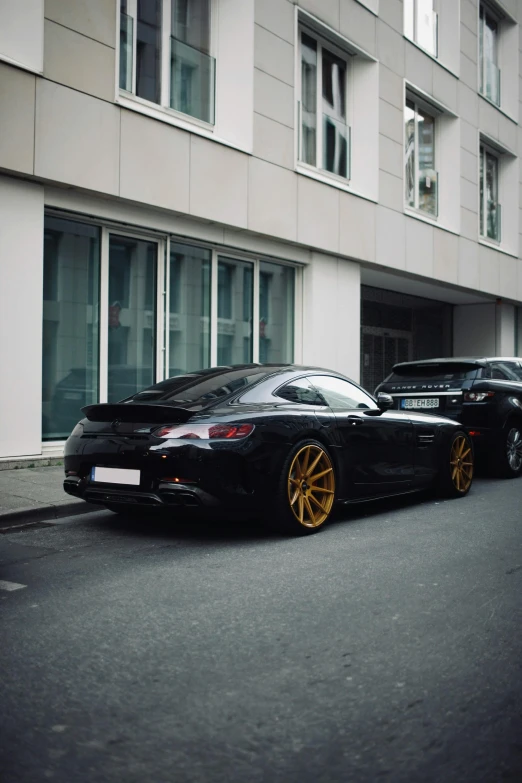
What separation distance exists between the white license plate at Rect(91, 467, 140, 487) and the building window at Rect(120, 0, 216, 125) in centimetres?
732

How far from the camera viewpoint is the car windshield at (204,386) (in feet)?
21.1

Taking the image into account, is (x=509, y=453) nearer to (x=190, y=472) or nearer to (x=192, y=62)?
(x=190, y=472)

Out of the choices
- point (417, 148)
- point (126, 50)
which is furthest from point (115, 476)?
point (417, 148)

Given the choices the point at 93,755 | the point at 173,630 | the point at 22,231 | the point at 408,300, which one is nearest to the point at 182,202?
the point at 22,231

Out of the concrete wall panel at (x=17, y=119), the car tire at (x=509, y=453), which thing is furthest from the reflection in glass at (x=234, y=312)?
the car tire at (x=509, y=453)

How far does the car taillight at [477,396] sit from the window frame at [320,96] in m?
6.24

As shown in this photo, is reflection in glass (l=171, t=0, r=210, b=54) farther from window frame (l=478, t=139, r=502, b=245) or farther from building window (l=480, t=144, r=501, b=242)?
building window (l=480, t=144, r=501, b=242)

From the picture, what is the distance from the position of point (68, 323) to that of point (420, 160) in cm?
1132

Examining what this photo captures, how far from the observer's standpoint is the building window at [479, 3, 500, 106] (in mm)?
21959

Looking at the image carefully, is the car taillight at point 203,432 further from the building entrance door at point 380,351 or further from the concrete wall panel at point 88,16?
the building entrance door at point 380,351

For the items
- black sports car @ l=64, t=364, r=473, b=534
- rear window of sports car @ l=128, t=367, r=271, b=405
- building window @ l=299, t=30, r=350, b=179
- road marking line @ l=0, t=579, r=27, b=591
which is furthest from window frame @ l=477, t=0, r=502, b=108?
road marking line @ l=0, t=579, r=27, b=591

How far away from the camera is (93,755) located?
8.65 feet

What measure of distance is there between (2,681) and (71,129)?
8613mm

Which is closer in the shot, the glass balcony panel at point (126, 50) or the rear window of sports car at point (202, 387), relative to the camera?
the rear window of sports car at point (202, 387)
